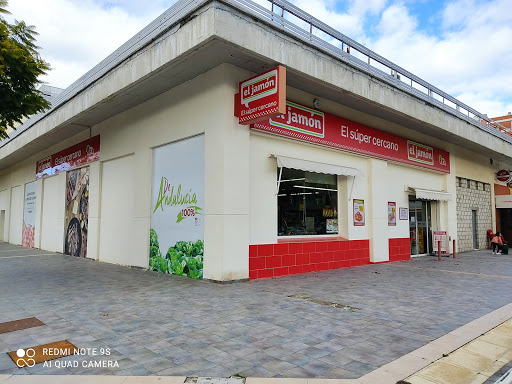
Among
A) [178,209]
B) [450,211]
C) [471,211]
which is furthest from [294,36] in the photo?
[471,211]

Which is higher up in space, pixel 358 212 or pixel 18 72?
pixel 18 72

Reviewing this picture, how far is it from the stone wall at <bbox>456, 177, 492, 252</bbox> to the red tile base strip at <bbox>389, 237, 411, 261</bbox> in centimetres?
446

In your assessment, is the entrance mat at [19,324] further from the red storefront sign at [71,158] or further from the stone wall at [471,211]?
the stone wall at [471,211]

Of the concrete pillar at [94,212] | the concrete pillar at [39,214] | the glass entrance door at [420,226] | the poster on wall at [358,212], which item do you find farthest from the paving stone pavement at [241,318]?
the concrete pillar at [39,214]

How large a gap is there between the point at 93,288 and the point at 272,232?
407 centimetres

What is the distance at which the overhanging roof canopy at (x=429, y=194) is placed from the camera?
13.4 m

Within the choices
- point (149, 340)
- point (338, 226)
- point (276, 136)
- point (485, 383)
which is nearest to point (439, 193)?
point (338, 226)

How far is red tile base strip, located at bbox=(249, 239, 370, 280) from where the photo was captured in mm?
8227

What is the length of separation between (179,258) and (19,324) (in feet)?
13.6

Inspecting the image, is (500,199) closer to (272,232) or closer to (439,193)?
(439,193)

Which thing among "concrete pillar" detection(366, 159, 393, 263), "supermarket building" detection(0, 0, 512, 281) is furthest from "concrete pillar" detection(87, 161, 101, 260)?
"concrete pillar" detection(366, 159, 393, 263)

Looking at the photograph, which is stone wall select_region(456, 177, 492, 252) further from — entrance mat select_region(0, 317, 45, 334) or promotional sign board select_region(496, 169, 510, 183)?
entrance mat select_region(0, 317, 45, 334)

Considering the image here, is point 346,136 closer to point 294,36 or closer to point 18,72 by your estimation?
point 294,36

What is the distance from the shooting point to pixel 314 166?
372 inches
